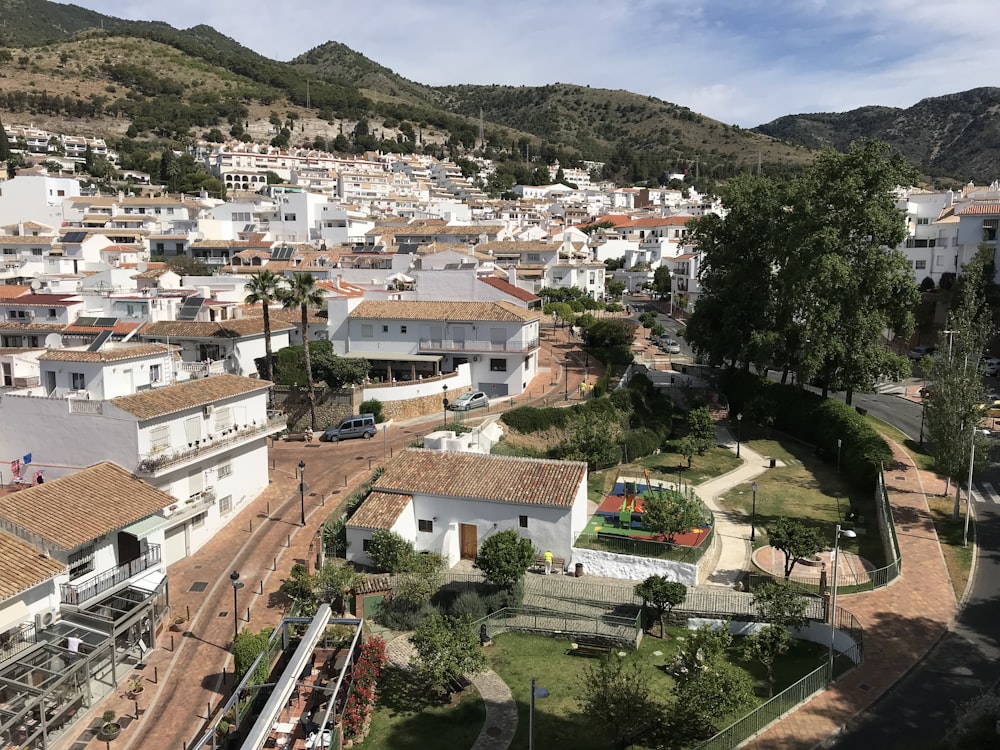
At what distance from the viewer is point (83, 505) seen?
2514 centimetres

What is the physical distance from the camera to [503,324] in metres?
49.8

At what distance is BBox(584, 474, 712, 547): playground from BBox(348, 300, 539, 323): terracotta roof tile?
16.6 meters

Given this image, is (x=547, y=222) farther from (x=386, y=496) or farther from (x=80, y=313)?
(x=386, y=496)

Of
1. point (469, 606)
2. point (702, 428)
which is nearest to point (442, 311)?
point (702, 428)

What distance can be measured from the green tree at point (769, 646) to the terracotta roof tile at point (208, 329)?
120 ft

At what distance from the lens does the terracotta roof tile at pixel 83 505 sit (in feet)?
76.1

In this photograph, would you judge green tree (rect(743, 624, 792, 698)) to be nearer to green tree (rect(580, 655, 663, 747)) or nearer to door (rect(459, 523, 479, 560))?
green tree (rect(580, 655, 663, 747))

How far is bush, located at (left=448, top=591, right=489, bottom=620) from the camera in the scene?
25375mm

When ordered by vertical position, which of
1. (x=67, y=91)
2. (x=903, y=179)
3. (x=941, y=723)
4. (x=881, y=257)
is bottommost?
(x=941, y=723)

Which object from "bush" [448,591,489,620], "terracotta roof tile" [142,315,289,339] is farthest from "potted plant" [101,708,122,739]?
"terracotta roof tile" [142,315,289,339]

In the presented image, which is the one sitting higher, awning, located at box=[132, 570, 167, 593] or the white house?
the white house

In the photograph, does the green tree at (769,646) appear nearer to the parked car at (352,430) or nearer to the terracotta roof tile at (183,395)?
the terracotta roof tile at (183,395)

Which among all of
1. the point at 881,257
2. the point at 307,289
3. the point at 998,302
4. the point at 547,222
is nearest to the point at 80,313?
the point at 307,289

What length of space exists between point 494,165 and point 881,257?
165 m
